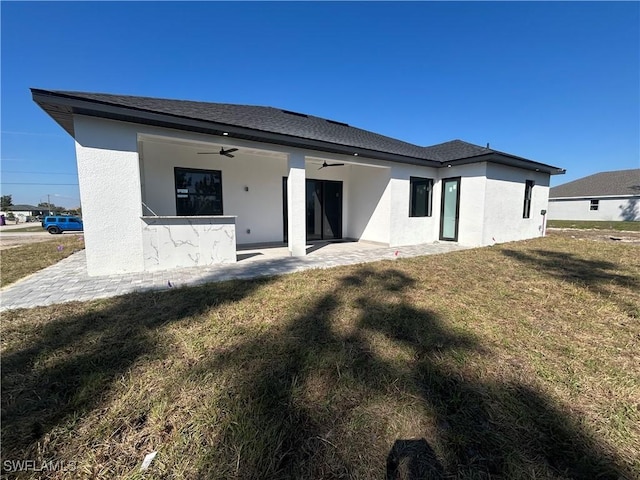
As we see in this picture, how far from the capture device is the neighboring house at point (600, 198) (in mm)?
26094

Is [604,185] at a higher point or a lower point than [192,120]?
higher

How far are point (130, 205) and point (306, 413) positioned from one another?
534 cm

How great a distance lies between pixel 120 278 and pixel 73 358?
3056 millimetres

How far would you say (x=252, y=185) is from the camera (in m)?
9.02

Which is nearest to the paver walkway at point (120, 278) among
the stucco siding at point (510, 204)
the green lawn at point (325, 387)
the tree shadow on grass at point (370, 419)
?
the green lawn at point (325, 387)

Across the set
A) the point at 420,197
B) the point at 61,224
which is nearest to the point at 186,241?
the point at 420,197

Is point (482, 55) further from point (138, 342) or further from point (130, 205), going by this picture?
point (138, 342)

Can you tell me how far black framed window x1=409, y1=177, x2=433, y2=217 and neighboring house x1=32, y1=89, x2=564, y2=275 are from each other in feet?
0.16

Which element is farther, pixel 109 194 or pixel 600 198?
pixel 600 198

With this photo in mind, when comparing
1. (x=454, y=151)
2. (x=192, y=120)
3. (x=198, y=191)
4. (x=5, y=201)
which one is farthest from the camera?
(x=5, y=201)

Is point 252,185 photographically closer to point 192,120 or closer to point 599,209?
point 192,120

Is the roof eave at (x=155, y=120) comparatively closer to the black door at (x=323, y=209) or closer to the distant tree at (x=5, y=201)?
the black door at (x=323, y=209)

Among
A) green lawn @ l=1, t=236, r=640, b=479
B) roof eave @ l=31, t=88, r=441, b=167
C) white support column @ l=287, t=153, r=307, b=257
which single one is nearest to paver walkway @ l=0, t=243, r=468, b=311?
white support column @ l=287, t=153, r=307, b=257

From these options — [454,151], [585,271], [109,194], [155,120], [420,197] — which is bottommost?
[585,271]
